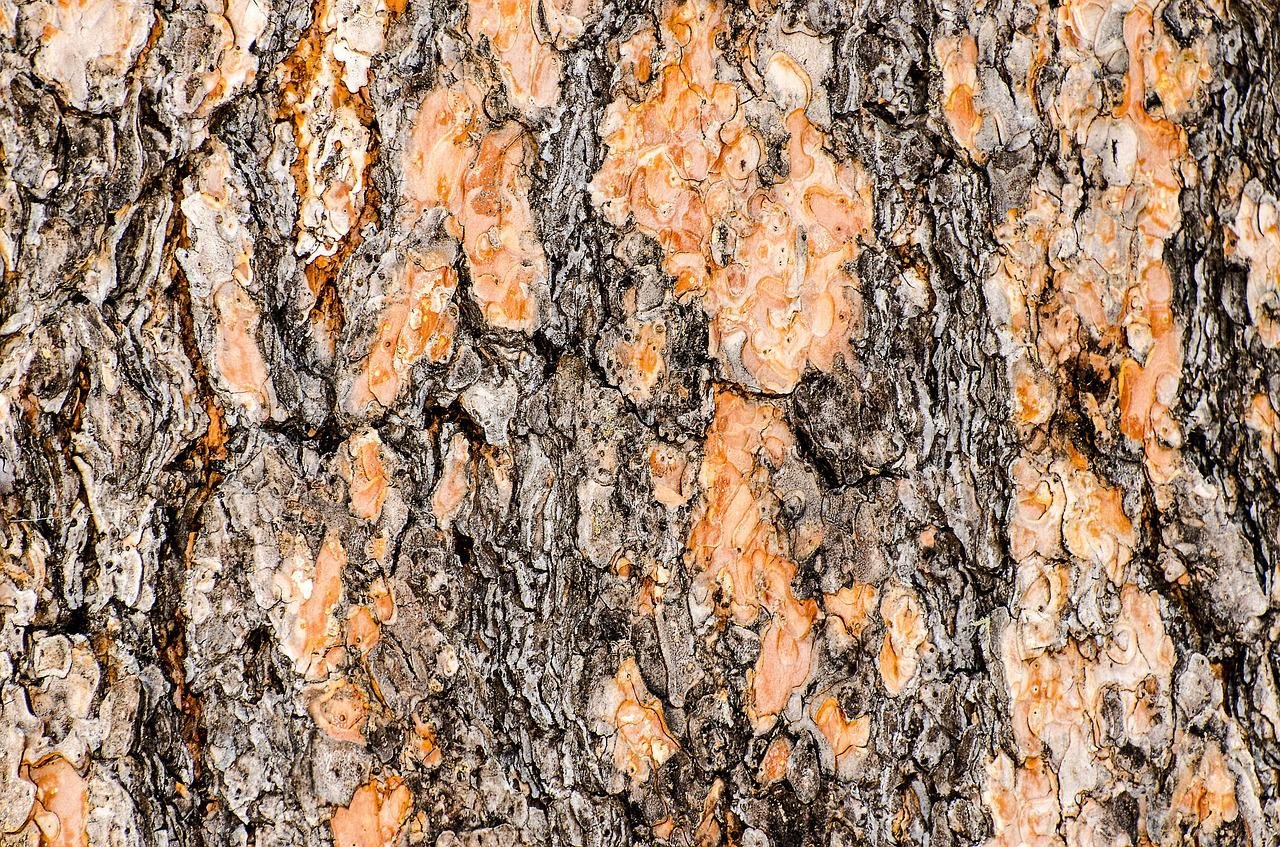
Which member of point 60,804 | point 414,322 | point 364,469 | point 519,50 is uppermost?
point 519,50

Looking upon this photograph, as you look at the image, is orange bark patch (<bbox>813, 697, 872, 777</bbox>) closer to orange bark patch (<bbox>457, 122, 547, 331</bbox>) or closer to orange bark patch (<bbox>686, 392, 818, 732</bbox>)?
orange bark patch (<bbox>686, 392, 818, 732</bbox>)

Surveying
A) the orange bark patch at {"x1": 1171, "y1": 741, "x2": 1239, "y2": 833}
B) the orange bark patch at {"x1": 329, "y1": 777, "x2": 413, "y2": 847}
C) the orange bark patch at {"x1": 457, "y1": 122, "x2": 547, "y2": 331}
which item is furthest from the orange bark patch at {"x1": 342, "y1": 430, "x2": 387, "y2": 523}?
the orange bark patch at {"x1": 1171, "y1": 741, "x2": 1239, "y2": 833}

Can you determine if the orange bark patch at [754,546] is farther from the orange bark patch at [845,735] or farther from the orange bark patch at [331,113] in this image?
the orange bark patch at [331,113]

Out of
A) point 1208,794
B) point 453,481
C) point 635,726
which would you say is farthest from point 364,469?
point 1208,794

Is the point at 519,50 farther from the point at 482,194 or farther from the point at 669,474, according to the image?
the point at 669,474

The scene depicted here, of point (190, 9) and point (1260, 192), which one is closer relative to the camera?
point (190, 9)

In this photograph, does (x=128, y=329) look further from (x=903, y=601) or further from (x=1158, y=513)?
(x=1158, y=513)

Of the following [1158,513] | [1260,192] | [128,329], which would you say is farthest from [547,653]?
[1260,192]
